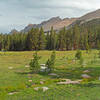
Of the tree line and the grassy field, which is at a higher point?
the tree line

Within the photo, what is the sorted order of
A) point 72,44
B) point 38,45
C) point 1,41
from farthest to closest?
point 1,41 → point 72,44 → point 38,45

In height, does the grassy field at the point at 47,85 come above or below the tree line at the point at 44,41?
below

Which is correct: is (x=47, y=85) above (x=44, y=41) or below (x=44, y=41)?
below

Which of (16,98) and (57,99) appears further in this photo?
(16,98)

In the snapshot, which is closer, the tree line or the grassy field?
the grassy field

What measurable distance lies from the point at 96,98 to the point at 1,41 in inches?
4418

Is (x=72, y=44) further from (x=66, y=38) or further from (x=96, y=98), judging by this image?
(x=96, y=98)

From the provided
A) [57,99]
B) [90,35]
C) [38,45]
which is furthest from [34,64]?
[90,35]

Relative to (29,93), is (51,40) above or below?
above

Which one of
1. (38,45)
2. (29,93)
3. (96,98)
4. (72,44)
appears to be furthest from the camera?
(72,44)

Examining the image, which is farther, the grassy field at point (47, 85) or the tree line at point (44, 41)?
the tree line at point (44, 41)

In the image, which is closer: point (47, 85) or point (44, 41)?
point (47, 85)

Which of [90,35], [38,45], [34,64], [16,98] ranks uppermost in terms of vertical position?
[90,35]

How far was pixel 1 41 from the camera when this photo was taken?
11569cm
